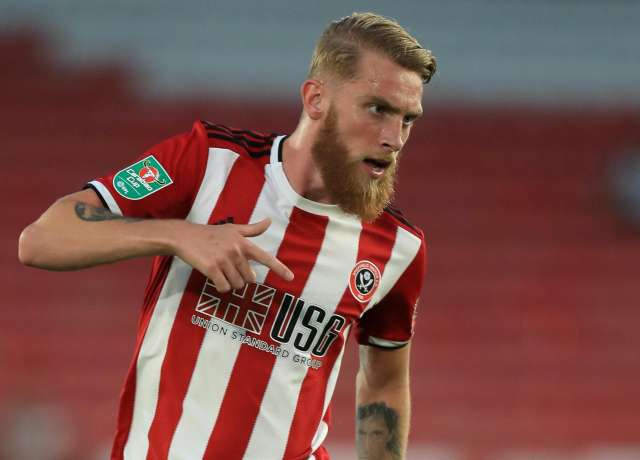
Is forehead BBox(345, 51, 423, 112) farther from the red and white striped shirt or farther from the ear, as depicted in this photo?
the red and white striped shirt

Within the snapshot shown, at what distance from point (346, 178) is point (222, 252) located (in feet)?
1.69

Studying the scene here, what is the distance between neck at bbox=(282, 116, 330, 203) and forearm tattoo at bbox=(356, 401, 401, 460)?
681 mm

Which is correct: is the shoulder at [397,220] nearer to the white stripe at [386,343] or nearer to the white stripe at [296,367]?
the white stripe at [296,367]

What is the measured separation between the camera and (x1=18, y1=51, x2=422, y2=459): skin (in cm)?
196

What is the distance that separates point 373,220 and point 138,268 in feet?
16.2

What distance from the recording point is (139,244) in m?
1.99

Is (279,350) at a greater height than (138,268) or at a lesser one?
lesser

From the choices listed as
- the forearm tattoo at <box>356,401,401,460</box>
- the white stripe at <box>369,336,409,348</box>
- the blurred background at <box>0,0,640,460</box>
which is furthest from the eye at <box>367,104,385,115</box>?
the blurred background at <box>0,0,640,460</box>

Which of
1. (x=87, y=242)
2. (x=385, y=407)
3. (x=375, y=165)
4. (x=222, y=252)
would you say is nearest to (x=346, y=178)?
(x=375, y=165)

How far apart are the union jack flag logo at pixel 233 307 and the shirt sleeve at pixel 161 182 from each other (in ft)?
0.66

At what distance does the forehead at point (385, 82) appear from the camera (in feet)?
7.48

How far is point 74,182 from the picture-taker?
7.41m

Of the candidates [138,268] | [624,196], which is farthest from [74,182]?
[624,196]

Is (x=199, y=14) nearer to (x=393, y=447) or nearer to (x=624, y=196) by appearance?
(x=624, y=196)
